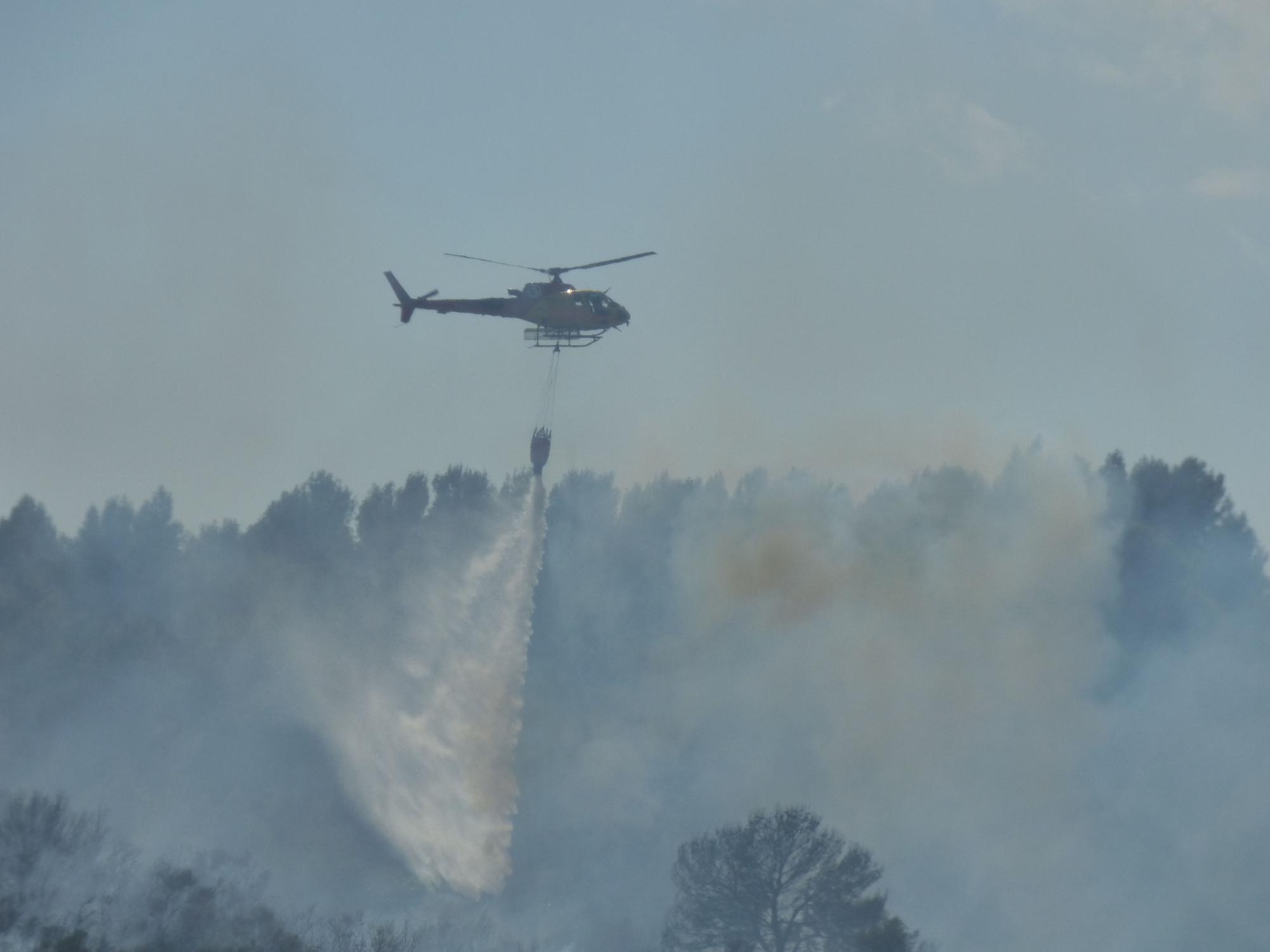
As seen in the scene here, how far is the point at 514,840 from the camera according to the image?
Result: 278ft

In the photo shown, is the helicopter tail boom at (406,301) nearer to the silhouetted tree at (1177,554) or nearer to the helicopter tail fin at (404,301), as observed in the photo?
the helicopter tail fin at (404,301)

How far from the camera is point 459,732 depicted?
7694cm

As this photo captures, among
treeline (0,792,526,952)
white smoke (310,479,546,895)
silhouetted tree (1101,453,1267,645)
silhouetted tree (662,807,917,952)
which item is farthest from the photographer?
silhouetted tree (1101,453,1267,645)

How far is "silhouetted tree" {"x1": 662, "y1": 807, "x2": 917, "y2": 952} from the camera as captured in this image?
5838cm

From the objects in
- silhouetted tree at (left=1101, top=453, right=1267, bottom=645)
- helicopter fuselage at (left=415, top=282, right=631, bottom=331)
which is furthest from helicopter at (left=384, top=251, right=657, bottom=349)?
silhouetted tree at (left=1101, top=453, right=1267, bottom=645)

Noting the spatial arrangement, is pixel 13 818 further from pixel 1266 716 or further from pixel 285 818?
pixel 1266 716

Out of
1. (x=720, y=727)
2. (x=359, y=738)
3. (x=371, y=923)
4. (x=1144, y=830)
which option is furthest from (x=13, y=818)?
(x=1144, y=830)

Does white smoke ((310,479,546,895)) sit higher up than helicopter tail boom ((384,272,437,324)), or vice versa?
helicopter tail boom ((384,272,437,324))

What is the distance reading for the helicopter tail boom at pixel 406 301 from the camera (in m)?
66.6

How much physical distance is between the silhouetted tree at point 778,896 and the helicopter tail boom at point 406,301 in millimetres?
23949

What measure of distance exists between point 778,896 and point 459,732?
2194 cm

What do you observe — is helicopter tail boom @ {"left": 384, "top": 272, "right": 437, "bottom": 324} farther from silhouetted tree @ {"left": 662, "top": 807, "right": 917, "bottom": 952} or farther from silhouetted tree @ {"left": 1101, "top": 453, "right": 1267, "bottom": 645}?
silhouetted tree @ {"left": 1101, "top": 453, "right": 1267, "bottom": 645}

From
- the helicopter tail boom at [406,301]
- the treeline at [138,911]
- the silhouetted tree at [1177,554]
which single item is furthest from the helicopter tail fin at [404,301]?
the silhouetted tree at [1177,554]

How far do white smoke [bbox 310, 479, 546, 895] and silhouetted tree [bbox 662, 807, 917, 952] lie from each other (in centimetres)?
1511
